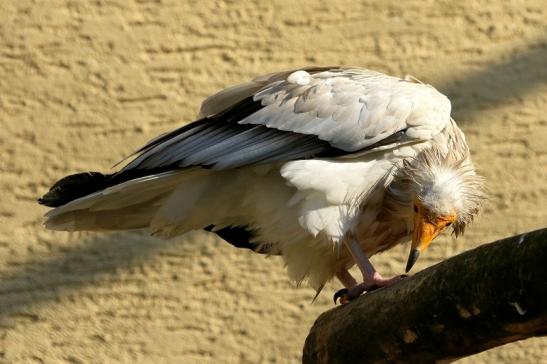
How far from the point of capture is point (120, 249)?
5.96 meters

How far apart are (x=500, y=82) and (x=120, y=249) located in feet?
6.55

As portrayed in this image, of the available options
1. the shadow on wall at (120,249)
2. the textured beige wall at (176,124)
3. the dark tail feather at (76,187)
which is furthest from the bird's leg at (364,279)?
the shadow on wall at (120,249)

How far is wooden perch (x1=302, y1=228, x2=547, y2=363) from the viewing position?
10.6 feet

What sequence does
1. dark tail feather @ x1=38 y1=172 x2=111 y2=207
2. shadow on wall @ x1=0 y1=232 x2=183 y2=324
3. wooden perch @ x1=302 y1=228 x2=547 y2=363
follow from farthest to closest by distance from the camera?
shadow on wall @ x1=0 y1=232 x2=183 y2=324
dark tail feather @ x1=38 y1=172 x2=111 y2=207
wooden perch @ x1=302 y1=228 x2=547 y2=363

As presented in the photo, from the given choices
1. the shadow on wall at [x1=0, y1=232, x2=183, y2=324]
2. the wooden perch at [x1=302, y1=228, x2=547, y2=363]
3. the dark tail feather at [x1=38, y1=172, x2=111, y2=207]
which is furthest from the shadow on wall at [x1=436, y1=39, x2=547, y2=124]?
the wooden perch at [x1=302, y1=228, x2=547, y2=363]

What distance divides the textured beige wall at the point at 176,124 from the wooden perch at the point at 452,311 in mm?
1882

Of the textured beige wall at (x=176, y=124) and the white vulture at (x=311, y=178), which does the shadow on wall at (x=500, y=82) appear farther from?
the white vulture at (x=311, y=178)

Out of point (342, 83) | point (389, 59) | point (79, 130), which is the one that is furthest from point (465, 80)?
point (79, 130)

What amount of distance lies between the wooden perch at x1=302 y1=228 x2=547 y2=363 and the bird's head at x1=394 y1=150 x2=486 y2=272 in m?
0.59

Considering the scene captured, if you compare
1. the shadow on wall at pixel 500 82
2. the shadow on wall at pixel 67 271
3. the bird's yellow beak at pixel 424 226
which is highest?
the bird's yellow beak at pixel 424 226

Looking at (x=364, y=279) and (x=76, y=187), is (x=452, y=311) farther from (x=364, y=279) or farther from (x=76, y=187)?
(x=76, y=187)

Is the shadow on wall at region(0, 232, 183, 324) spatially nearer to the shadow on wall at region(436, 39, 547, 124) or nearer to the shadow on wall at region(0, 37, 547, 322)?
the shadow on wall at region(0, 37, 547, 322)

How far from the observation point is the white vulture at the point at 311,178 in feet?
14.9

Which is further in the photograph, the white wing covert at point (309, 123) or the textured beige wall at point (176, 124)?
the textured beige wall at point (176, 124)
